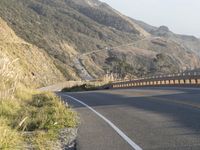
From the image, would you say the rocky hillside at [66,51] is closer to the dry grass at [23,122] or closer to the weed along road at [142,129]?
the weed along road at [142,129]

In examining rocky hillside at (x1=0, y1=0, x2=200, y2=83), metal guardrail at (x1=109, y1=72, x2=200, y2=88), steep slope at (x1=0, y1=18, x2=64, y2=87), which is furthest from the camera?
rocky hillside at (x1=0, y1=0, x2=200, y2=83)

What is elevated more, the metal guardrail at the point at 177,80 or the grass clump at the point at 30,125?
the grass clump at the point at 30,125

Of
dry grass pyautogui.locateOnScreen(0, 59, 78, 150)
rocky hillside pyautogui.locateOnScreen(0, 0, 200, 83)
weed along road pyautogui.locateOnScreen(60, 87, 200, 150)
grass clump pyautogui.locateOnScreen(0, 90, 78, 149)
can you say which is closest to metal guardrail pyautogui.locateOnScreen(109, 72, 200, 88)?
weed along road pyautogui.locateOnScreen(60, 87, 200, 150)

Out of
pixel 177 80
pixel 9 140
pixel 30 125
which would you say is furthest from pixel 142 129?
pixel 177 80

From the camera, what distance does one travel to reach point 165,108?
19500mm

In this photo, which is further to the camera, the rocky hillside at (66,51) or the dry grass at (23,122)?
the rocky hillside at (66,51)

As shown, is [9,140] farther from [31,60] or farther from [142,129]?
[31,60]

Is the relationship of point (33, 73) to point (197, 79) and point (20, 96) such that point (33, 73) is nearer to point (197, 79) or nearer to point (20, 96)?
point (197, 79)

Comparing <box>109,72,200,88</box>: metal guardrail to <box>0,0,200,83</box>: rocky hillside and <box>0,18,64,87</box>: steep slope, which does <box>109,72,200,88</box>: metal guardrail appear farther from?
<box>0,0,200,83</box>: rocky hillside

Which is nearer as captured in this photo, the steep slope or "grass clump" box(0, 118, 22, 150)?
"grass clump" box(0, 118, 22, 150)

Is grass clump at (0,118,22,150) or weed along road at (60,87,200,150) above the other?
grass clump at (0,118,22,150)

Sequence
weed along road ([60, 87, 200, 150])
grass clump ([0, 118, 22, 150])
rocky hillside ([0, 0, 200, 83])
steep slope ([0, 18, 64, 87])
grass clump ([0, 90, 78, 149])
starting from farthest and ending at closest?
rocky hillside ([0, 0, 200, 83]), steep slope ([0, 18, 64, 87]), weed along road ([60, 87, 200, 150]), grass clump ([0, 90, 78, 149]), grass clump ([0, 118, 22, 150])

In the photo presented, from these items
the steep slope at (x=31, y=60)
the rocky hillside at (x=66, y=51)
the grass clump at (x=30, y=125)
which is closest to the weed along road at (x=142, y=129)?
the grass clump at (x=30, y=125)

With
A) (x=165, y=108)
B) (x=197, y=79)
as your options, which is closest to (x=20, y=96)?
(x=165, y=108)
